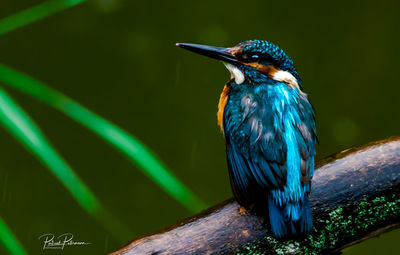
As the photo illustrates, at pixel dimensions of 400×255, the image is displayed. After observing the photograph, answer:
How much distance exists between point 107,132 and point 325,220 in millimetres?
681

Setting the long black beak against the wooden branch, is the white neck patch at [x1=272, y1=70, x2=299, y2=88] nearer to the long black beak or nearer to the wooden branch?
the long black beak

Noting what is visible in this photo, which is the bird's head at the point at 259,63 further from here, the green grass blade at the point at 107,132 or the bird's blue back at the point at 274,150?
the green grass blade at the point at 107,132

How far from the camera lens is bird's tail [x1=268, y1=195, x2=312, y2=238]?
55.8 inches

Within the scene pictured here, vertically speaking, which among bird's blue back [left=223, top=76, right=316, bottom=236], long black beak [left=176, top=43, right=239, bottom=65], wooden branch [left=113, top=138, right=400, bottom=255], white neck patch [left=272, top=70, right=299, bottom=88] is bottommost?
wooden branch [left=113, top=138, right=400, bottom=255]

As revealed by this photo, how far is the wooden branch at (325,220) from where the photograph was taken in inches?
59.1

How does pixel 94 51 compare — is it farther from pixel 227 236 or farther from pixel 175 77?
pixel 227 236

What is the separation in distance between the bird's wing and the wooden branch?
93 millimetres

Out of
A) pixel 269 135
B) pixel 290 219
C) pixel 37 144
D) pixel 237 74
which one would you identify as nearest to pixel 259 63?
pixel 237 74

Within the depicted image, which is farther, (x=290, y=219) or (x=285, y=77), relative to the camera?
(x=285, y=77)

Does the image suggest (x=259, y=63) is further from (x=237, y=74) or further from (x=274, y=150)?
(x=274, y=150)

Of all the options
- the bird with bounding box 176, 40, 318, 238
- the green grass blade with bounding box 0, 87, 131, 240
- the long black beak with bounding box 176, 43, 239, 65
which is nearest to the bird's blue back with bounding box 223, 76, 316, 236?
the bird with bounding box 176, 40, 318, 238

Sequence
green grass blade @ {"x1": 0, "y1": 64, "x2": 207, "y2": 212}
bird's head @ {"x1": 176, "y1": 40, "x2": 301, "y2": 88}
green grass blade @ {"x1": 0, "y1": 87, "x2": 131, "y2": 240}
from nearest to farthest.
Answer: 1. green grass blade @ {"x1": 0, "y1": 87, "x2": 131, "y2": 240}
2. green grass blade @ {"x1": 0, "y1": 64, "x2": 207, "y2": 212}
3. bird's head @ {"x1": 176, "y1": 40, "x2": 301, "y2": 88}

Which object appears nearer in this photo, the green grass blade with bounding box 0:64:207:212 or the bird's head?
the green grass blade with bounding box 0:64:207:212

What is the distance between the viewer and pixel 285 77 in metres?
1.69
